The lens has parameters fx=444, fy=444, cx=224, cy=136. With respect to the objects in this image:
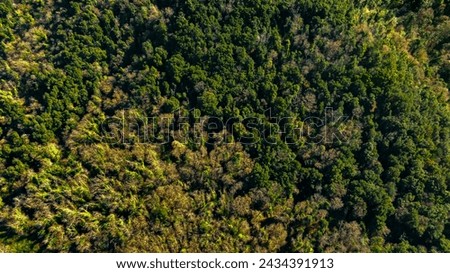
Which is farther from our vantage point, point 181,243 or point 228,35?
point 228,35

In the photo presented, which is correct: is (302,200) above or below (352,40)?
below

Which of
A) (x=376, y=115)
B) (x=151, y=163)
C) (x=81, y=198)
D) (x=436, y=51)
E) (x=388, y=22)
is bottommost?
(x=81, y=198)

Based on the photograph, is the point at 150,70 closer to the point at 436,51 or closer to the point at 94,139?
the point at 94,139

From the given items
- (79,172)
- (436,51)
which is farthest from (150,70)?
(436,51)
